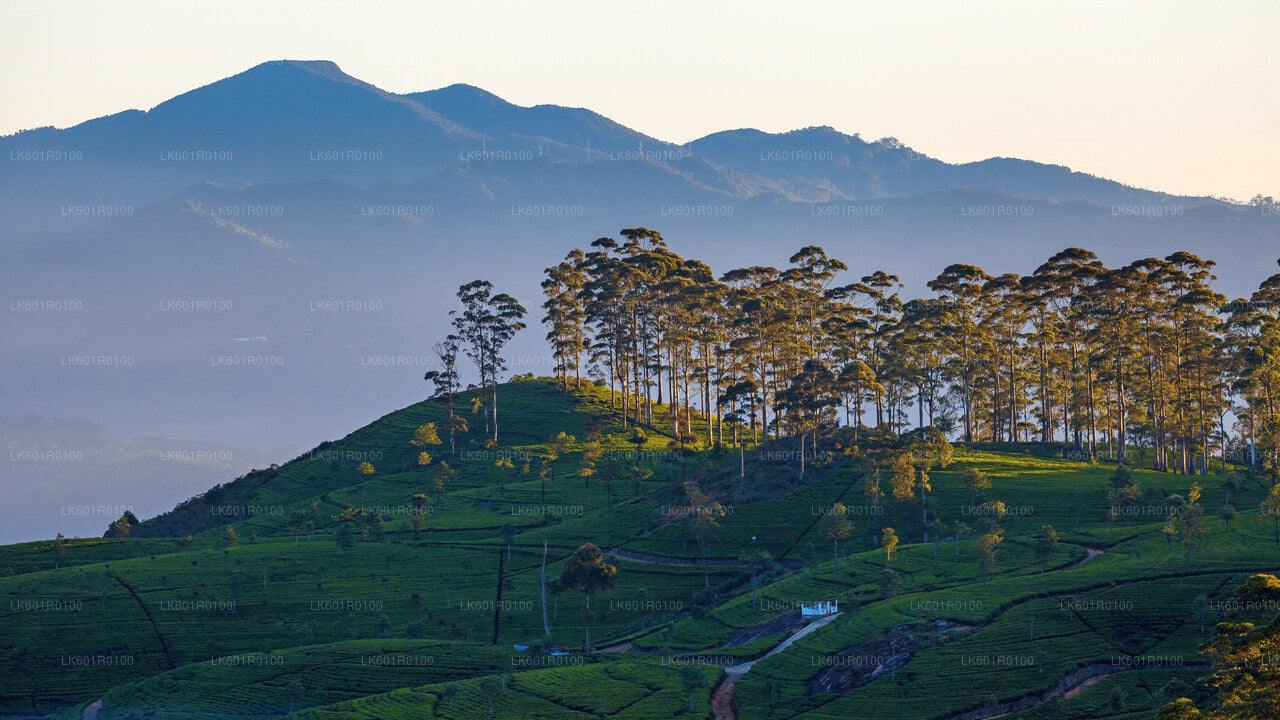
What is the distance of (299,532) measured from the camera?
118812 millimetres

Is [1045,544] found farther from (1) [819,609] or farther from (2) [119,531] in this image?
(2) [119,531]

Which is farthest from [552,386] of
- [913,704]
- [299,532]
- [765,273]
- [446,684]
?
[913,704]

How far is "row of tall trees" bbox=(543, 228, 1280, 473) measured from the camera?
379 ft

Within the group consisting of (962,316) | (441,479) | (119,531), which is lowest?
(119,531)

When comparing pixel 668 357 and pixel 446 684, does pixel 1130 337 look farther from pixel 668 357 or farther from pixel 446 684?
pixel 446 684

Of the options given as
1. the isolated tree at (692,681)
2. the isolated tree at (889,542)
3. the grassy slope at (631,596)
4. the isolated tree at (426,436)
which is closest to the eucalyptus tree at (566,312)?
the isolated tree at (426,436)

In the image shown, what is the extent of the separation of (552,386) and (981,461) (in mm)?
78818

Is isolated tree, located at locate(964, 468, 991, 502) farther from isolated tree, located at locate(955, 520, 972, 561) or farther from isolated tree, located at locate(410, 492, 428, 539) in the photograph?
isolated tree, located at locate(410, 492, 428, 539)

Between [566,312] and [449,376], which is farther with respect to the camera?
[566,312]

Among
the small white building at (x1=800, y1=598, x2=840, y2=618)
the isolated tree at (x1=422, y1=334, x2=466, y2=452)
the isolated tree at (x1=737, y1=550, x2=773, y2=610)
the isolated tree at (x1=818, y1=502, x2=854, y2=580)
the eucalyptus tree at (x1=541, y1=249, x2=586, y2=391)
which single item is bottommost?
the small white building at (x1=800, y1=598, x2=840, y2=618)

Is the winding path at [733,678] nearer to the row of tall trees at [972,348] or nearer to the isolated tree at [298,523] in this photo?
the row of tall trees at [972,348]

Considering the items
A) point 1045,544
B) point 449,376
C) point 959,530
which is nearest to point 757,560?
point 959,530

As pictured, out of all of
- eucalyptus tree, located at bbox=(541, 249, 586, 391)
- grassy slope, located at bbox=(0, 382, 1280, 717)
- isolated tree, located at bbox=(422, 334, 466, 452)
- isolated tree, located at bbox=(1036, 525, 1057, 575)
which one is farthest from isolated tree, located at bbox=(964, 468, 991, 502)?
eucalyptus tree, located at bbox=(541, 249, 586, 391)

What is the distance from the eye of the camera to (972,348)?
429 ft
